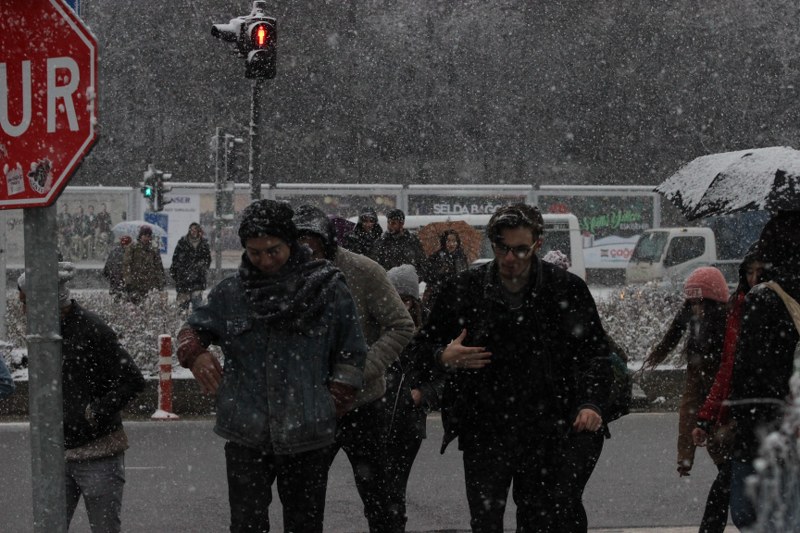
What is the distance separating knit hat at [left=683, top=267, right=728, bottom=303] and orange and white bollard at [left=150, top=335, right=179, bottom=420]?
5.64 meters

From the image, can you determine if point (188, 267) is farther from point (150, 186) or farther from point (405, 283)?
point (405, 283)

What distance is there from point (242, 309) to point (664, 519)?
3726 mm

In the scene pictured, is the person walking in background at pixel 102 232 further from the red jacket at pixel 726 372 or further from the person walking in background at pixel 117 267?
the red jacket at pixel 726 372

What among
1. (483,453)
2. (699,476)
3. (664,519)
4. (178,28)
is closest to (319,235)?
(483,453)

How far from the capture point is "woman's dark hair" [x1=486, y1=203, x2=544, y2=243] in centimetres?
457

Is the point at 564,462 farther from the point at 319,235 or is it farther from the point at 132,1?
the point at 132,1

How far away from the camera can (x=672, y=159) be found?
36844 millimetres

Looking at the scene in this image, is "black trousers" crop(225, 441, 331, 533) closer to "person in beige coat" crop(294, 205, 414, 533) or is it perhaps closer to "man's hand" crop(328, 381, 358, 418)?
"man's hand" crop(328, 381, 358, 418)

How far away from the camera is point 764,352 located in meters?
4.04

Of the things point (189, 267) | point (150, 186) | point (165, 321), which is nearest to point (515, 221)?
point (165, 321)

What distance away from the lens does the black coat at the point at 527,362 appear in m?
4.60

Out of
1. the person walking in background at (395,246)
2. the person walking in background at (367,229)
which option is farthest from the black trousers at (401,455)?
the person walking in background at (395,246)

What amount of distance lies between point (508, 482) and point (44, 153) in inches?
87.3

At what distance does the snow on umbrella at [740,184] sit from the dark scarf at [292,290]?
8.86m
